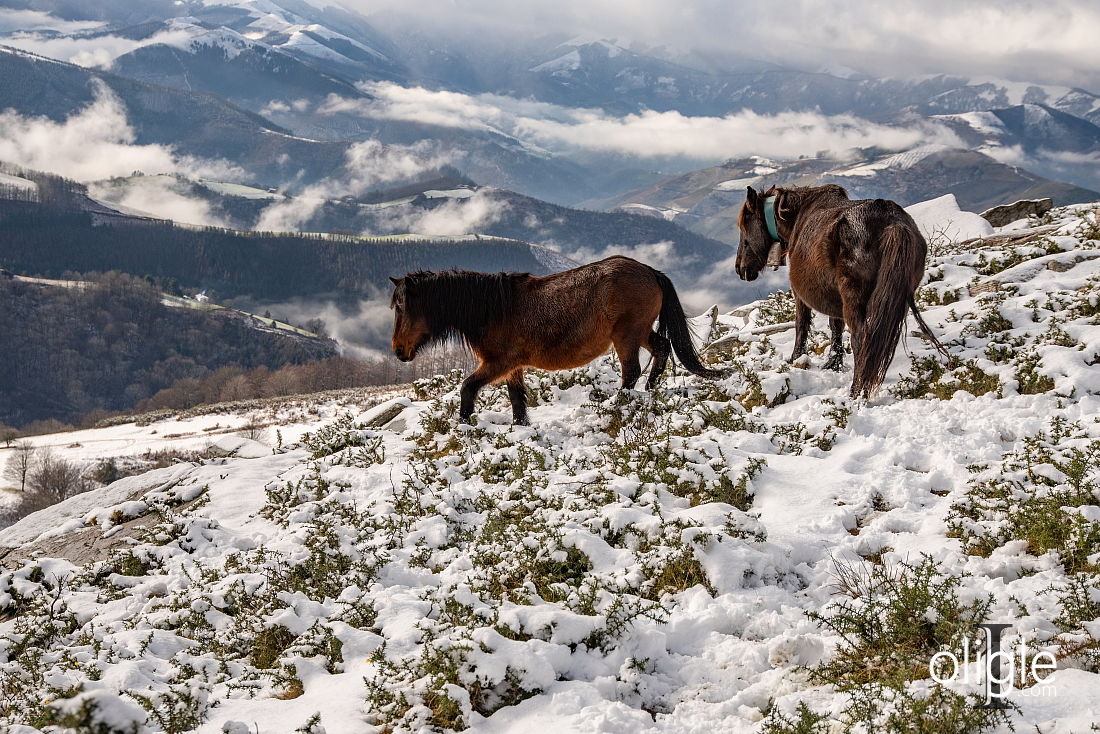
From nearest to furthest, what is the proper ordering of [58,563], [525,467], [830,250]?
[58,563] < [525,467] < [830,250]

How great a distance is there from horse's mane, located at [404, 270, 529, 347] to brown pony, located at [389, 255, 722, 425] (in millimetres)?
16

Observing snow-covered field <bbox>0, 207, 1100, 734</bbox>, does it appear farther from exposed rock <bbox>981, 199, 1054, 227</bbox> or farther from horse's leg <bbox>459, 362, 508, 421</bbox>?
exposed rock <bbox>981, 199, 1054, 227</bbox>

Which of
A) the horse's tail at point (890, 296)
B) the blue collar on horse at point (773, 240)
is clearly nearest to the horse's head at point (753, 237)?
the blue collar on horse at point (773, 240)

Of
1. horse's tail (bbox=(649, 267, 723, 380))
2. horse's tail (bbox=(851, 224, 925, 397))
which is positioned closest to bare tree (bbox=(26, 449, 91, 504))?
horse's tail (bbox=(649, 267, 723, 380))

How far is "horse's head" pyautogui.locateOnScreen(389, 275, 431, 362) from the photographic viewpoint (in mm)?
10250

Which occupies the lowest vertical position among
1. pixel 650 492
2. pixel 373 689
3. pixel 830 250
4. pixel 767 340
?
pixel 373 689

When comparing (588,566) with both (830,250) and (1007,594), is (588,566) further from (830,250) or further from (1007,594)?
(830,250)

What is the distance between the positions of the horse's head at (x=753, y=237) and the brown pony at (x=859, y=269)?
91cm

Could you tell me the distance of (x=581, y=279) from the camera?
1019 cm

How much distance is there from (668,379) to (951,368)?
430 centimetres

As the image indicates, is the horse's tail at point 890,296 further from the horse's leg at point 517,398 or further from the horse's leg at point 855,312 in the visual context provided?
the horse's leg at point 517,398

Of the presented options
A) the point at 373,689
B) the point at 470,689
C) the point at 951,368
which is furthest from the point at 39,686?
the point at 951,368

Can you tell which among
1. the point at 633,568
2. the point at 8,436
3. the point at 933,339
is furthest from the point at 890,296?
the point at 8,436

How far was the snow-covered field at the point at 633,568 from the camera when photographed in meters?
4.11
